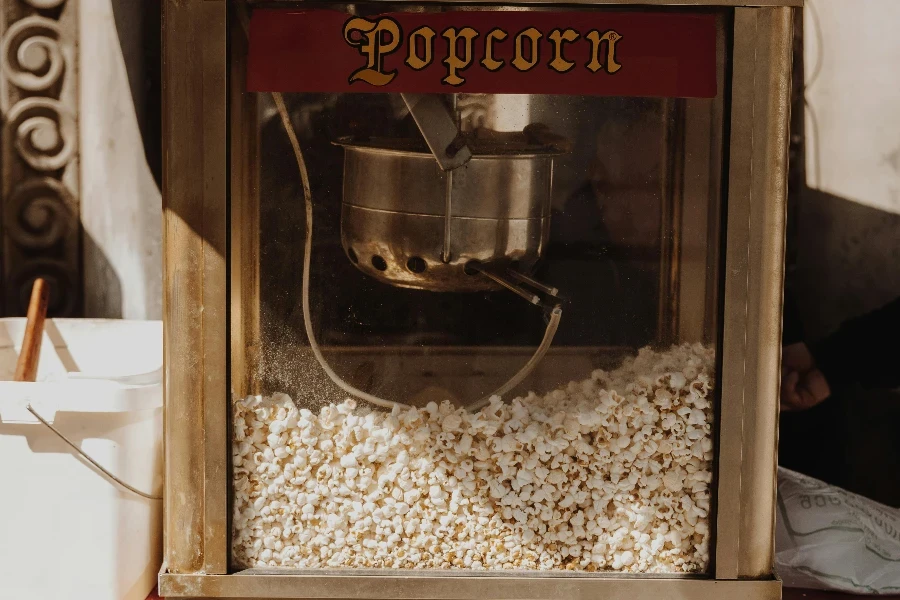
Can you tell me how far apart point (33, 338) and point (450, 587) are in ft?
2.04

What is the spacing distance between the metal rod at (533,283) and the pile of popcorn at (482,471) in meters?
0.10

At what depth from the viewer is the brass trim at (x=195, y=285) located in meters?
0.78

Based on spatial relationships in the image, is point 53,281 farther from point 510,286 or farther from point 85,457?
point 510,286

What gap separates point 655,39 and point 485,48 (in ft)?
0.53

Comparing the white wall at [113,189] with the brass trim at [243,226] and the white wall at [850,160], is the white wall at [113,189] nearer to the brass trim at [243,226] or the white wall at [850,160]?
the brass trim at [243,226]

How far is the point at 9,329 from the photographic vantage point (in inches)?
42.6

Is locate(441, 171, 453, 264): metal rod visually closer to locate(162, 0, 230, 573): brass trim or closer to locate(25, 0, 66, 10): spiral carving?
locate(162, 0, 230, 573): brass trim

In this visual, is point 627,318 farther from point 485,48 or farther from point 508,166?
point 485,48

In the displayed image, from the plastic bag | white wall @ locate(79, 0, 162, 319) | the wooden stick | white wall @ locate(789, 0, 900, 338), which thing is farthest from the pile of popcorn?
white wall @ locate(789, 0, 900, 338)

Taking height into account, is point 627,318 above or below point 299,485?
above

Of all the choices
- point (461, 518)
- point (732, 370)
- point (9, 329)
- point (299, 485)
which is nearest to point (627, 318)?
point (732, 370)

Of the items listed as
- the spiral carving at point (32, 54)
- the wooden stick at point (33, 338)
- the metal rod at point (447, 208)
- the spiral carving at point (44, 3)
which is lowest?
the wooden stick at point (33, 338)

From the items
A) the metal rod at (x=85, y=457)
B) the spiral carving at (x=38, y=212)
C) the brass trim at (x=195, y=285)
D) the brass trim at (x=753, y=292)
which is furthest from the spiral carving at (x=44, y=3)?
the brass trim at (x=753, y=292)

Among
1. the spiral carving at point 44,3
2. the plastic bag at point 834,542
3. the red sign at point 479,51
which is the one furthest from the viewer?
the spiral carving at point 44,3
